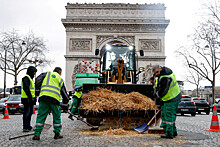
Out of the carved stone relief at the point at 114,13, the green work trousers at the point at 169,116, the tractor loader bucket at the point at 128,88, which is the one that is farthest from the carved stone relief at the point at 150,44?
the green work trousers at the point at 169,116

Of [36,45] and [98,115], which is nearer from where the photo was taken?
[98,115]

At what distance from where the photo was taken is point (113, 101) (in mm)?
7711

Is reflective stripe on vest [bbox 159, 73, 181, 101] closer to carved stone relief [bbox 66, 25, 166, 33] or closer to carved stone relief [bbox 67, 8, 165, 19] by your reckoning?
carved stone relief [bbox 66, 25, 166, 33]

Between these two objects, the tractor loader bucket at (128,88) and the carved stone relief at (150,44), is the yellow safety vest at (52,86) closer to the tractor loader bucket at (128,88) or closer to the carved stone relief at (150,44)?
the tractor loader bucket at (128,88)

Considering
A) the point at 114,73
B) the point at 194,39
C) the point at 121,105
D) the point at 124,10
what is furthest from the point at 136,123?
the point at 124,10

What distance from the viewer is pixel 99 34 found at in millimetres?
36438

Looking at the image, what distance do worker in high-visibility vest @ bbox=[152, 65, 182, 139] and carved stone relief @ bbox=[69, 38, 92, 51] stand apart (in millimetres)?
29752

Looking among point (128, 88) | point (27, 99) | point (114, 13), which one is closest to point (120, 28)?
point (114, 13)

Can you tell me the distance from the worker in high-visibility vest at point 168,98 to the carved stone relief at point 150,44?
2980 centimetres

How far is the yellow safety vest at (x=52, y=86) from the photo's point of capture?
20.1ft

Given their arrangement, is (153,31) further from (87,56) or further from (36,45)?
(36,45)

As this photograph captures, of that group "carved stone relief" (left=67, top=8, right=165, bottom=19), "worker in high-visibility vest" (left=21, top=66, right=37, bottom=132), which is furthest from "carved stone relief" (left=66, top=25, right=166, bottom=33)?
"worker in high-visibility vest" (left=21, top=66, right=37, bottom=132)

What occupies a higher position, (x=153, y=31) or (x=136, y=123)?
(x=153, y=31)

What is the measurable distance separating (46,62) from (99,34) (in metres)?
8.91
